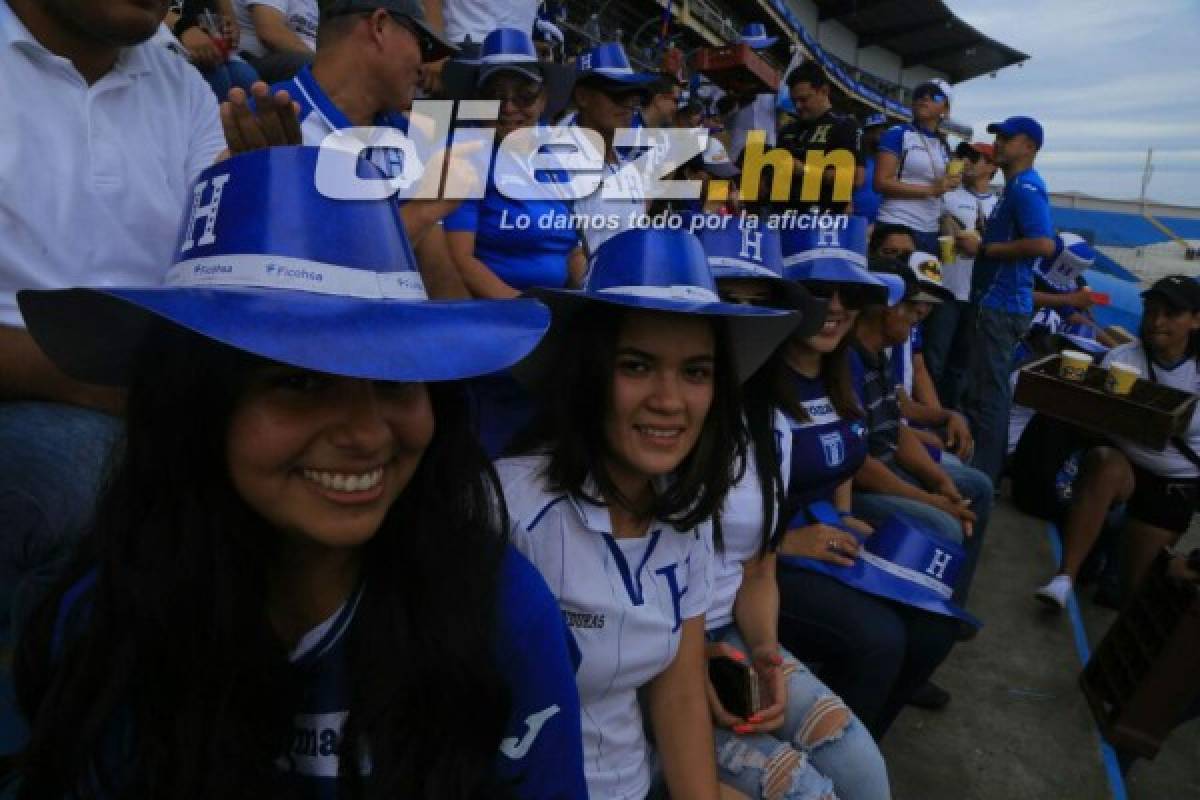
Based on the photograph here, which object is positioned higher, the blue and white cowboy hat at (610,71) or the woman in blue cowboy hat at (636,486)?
the blue and white cowboy hat at (610,71)

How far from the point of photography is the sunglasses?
2834mm

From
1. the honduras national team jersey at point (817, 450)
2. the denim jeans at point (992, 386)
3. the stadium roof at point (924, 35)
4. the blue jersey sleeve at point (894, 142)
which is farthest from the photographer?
the stadium roof at point (924, 35)

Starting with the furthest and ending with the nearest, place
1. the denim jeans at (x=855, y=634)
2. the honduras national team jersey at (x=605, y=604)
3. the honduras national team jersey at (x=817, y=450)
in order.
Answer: the honduras national team jersey at (x=817, y=450)
the denim jeans at (x=855, y=634)
the honduras national team jersey at (x=605, y=604)

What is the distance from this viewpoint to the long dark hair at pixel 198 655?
3.24 ft

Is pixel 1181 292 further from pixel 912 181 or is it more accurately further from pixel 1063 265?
pixel 1063 265

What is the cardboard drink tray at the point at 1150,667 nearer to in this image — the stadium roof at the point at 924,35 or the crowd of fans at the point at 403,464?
the crowd of fans at the point at 403,464

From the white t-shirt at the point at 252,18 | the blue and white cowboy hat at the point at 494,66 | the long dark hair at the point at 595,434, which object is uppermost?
the white t-shirt at the point at 252,18

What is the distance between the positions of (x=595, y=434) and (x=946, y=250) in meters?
5.35

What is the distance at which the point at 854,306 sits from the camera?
2869 millimetres

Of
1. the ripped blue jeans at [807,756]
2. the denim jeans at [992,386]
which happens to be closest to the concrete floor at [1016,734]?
the ripped blue jeans at [807,756]

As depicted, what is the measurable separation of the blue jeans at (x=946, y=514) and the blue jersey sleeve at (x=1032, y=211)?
229cm

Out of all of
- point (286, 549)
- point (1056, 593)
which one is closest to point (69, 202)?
point (286, 549)

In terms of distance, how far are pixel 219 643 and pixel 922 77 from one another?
147 ft

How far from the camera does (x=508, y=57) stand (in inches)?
128
